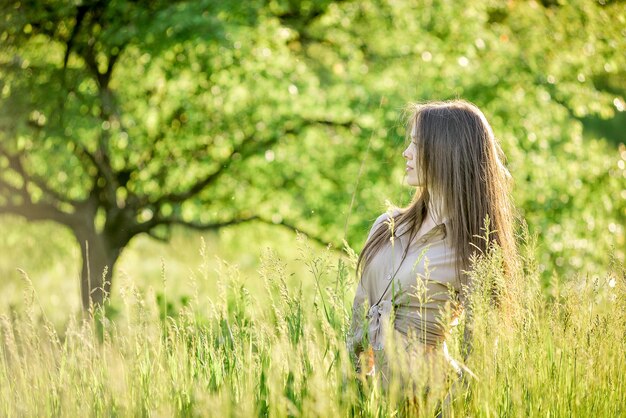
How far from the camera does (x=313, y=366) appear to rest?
9.02 feet

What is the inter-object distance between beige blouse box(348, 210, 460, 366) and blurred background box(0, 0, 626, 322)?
368 centimetres

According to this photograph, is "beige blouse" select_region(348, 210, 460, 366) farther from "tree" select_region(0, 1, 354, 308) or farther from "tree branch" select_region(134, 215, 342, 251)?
"tree branch" select_region(134, 215, 342, 251)

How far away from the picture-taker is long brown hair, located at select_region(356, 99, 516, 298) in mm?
3137

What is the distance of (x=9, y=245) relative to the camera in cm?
925

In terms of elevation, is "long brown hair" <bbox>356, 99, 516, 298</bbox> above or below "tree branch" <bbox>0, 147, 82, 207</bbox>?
above

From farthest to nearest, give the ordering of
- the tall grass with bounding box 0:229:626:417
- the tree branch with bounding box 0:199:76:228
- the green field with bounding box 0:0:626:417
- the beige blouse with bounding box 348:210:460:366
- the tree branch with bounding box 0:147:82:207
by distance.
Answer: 1. the tree branch with bounding box 0:199:76:228
2. the tree branch with bounding box 0:147:82:207
3. the green field with bounding box 0:0:626:417
4. the beige blouse with bounding box 348:210:460:366
5. the tall grass with bounding box 0:229:626:417

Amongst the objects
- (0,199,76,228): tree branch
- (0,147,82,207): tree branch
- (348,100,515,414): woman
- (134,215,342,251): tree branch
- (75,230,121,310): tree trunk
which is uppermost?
(348,100,515,414): woman

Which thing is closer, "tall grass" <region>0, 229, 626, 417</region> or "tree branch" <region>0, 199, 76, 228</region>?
"tall grass" <region>0, 229, 626, 417</region>

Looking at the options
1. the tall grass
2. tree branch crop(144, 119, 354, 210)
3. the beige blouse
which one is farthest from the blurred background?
the tall grass

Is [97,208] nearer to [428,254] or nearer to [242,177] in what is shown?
[242,177]

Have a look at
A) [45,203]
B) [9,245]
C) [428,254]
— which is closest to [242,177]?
[45,203]

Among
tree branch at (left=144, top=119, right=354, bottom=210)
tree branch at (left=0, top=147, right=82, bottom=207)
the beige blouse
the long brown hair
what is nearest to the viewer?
the beige blouse

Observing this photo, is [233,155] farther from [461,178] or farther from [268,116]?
[461,178]

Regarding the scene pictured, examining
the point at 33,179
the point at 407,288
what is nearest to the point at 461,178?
the point at 407,288
